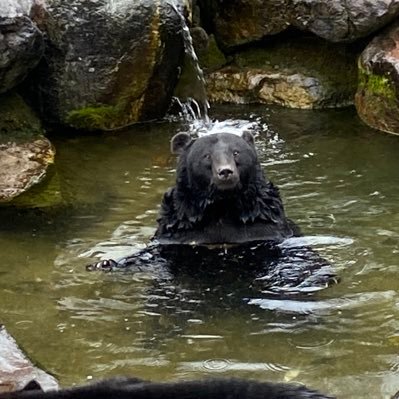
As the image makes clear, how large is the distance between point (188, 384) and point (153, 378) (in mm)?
2095

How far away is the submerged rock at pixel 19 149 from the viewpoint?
816 cm

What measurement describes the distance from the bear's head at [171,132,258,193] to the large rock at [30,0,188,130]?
3517 millimetres

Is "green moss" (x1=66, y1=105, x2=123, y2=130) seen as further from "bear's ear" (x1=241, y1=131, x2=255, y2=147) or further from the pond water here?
"bear's ear" (x1=241, y1=131, x2=255, y2=147)

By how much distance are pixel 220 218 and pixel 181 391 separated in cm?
407

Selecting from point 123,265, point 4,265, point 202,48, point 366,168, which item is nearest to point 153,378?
point 123,265

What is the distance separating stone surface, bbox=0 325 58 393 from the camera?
167 inches

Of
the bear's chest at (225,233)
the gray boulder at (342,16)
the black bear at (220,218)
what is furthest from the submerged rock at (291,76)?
the bear's chest at (225,233)

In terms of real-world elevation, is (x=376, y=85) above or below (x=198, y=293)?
above

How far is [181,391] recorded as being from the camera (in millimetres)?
2879

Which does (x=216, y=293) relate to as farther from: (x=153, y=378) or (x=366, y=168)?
(x=366, y=168)

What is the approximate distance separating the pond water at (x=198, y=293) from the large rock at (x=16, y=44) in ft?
3.28

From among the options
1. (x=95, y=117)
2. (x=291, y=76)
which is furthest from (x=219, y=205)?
(x=291, y=76)

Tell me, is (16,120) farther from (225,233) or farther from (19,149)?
(225,233)

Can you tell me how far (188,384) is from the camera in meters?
2.93
